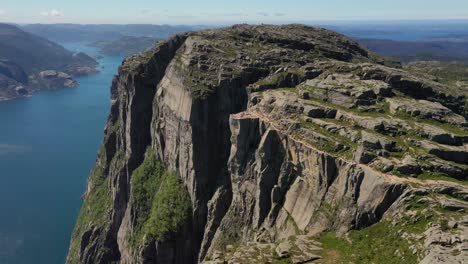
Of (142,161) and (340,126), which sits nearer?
(340,126)

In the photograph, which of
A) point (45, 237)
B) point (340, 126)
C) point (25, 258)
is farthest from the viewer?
point (45, 237)

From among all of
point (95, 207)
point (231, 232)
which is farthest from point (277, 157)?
point (95, 207)

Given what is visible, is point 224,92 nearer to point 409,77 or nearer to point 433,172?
point 409,77

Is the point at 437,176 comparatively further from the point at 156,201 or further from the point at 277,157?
the point at 156,201

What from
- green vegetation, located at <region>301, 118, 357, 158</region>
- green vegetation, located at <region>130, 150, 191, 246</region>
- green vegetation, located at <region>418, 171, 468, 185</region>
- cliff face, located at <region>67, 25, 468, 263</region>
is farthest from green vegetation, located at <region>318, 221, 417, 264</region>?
green vegetation, located at <region>130, 150, 191, 246</region>

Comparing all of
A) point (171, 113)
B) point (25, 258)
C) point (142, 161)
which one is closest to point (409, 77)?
point (171, 113)

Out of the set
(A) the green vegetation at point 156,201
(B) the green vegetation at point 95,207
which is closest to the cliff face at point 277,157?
(A) the green vegetation at point 156,201

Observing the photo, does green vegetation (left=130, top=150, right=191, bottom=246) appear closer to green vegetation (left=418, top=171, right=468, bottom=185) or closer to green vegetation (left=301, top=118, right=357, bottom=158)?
green vegetation (left=301, top=118, right=357, bottom=158)
